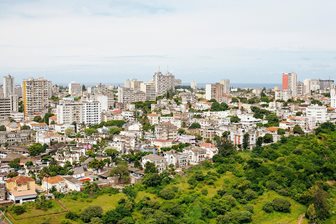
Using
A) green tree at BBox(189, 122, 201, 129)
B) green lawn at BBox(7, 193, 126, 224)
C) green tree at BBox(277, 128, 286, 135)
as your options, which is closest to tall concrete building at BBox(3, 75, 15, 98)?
green tree at BBox(189, 122, 201, 129)

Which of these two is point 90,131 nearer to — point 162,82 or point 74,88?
point 162,82

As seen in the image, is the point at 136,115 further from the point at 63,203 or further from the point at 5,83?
the point at 63,203

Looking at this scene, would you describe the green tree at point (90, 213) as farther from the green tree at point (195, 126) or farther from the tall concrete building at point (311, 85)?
the tall concrete building at point (311, 85)

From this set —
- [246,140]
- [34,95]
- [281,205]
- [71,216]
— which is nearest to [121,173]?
[71,216]

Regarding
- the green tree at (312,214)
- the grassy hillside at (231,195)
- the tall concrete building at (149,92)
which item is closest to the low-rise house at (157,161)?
the grassy hillside at (231,195)

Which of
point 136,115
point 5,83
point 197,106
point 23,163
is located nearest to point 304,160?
point 23,163

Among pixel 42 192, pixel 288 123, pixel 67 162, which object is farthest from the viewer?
pixel 288 123
